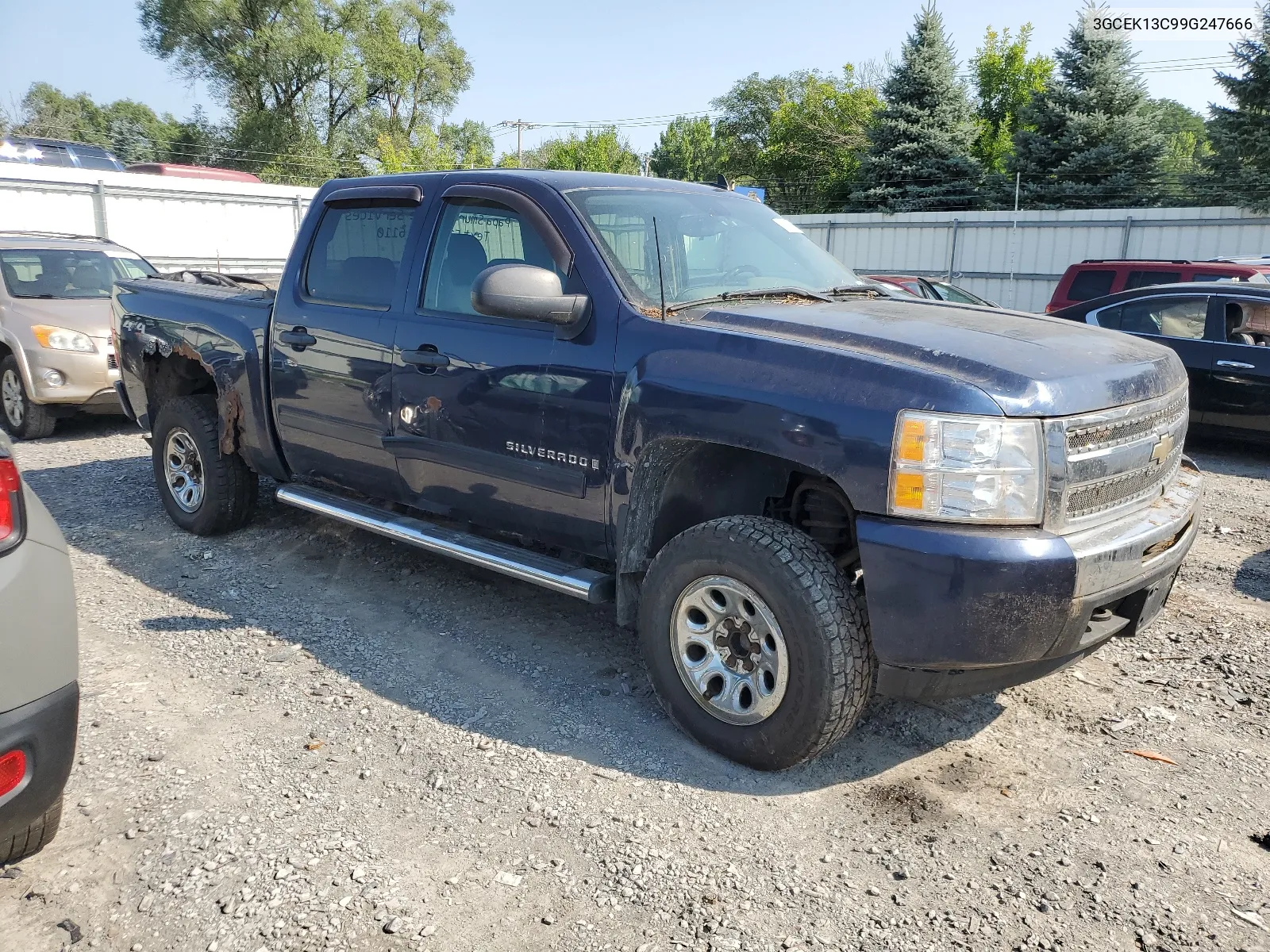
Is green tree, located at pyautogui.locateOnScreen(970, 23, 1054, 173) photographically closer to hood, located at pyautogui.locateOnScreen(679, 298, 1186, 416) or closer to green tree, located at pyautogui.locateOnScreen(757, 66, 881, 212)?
green tree, located at pyautogui.locateOnScreen(757, 66, 881, 212)

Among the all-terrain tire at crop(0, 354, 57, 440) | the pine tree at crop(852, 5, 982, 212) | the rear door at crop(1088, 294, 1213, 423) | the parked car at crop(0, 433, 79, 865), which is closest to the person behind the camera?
the parked car at crop(0, 433, 79, 865)

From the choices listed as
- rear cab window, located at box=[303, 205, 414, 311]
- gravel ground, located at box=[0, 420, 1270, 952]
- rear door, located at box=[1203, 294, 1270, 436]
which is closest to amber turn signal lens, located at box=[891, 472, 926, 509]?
gravel ground, located at box=[0, 420, 1270, 952]

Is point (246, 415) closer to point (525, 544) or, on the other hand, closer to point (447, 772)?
point (525, 544)

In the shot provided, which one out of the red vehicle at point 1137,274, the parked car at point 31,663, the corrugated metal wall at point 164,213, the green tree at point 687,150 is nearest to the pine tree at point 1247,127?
the red vehicle at point 1137,274

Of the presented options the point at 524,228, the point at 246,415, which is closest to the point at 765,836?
the point at 524,228

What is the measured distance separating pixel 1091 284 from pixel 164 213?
15072mm

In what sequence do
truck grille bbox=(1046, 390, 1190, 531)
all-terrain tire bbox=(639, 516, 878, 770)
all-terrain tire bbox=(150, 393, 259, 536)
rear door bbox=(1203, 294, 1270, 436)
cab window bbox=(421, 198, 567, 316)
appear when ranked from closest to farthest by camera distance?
1. truck grille bbox=(1046, 390, 1190, 531)
2. all-terrain tire bbox=(639, 516, 878, 770)
3. cab window bbox=(421, 198, 567, 316)
4. all-terrain tire bbox=(150, 393, 259, 536)
5. rear door bbox=(1203, 294, 1270, 436)

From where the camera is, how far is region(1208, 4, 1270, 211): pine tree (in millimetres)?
21438

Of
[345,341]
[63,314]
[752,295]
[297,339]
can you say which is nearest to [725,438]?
[752,295]

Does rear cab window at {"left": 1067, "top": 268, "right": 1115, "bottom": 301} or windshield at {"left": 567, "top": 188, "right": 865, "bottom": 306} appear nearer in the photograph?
windshield at {"left": 567, "top": 188, "right": 865, "bottom": 306}

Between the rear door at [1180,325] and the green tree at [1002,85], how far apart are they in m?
27.5

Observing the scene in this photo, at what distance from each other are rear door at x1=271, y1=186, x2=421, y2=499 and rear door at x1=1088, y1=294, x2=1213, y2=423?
261 inches

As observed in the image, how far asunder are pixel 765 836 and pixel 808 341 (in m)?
1.57

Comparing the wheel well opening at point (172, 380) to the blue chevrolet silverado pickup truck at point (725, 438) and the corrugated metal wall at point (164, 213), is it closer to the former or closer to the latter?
the blue chevrolet silverado pickup truck at point (725, 438)
